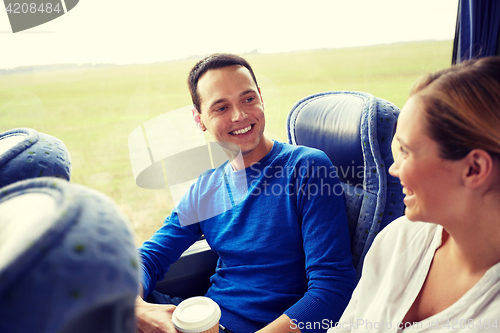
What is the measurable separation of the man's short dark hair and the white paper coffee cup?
0.85m

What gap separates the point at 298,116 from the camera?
5.03 feet

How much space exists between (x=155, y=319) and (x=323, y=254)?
2.03 feet

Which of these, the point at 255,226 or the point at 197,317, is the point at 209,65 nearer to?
the point at 255,226

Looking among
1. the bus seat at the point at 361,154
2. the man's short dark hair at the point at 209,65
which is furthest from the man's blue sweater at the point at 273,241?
the man's short dark hair at the point at 209,65

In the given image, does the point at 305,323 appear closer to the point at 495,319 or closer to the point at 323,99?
the point at 495,319

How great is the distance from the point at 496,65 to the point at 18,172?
90 centimetres

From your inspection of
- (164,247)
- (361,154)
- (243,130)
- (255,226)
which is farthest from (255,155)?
(164,247)

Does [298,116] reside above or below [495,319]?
above

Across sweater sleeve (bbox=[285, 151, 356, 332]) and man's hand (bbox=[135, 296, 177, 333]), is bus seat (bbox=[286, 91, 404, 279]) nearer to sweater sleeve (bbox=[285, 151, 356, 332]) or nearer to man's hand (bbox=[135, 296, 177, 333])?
sweater sleeve (bbox=[285, 151, 356, 332])

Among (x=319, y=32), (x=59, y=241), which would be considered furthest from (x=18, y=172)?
(x=319, y=32)

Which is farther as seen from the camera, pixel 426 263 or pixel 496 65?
pixel 426 263

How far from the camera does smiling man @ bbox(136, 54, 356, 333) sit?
1135 millimetres

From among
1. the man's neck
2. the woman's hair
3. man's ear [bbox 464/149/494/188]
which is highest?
the woman's hair

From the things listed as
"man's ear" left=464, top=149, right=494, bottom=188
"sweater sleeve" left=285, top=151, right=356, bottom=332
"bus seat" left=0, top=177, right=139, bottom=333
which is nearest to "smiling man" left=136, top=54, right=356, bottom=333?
"sweater sleeve" left=285, top=151, right=356, bottom=332
